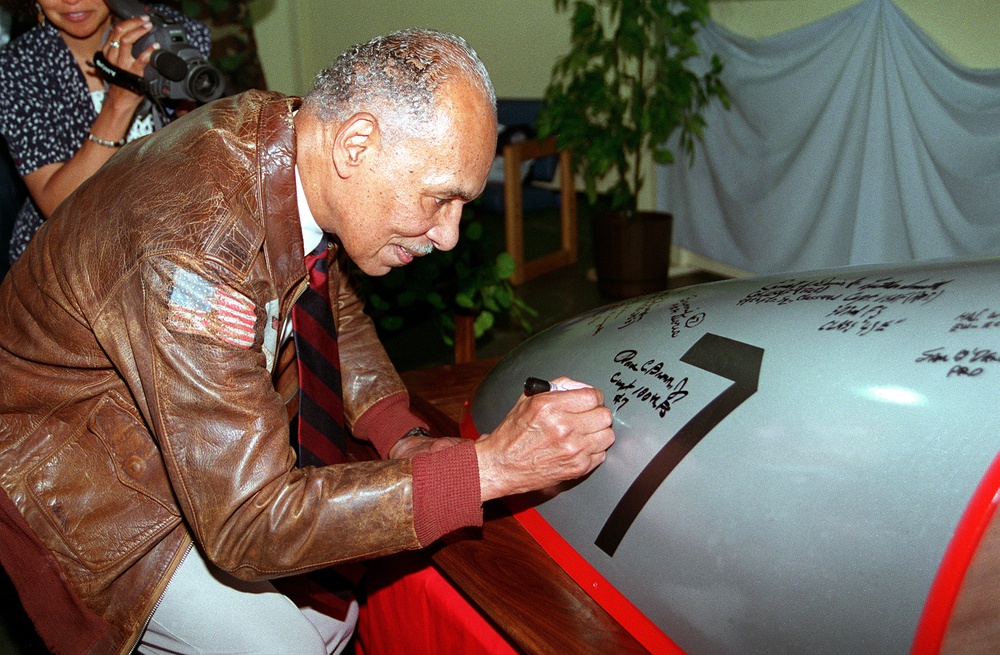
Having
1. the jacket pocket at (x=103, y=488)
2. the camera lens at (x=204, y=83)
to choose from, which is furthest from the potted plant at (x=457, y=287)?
the jacket pocket at (x=103, y=488)

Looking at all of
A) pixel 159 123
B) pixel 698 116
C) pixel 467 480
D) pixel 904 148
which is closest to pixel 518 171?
pixel 698 116

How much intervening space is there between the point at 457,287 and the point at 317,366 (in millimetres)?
1225

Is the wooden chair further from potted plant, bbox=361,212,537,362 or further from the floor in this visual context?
potted plant, bbox=361,212,537,362

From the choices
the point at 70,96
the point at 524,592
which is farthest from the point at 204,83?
the point at 524,592

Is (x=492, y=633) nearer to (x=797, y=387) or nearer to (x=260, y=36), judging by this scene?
(x=797, y=387)

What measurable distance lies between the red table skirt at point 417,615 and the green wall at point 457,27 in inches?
112

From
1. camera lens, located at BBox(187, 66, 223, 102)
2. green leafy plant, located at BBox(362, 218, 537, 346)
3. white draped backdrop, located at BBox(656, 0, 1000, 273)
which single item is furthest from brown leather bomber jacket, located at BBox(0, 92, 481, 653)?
white draped backdrop, located at BBox(656, 0, 1000, 273)

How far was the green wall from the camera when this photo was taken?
3.62 metres

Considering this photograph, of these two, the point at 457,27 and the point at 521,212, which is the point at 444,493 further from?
the point at 457,27

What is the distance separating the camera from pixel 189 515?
84 cm

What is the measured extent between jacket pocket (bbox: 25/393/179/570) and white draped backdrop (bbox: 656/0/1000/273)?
76.4 inches

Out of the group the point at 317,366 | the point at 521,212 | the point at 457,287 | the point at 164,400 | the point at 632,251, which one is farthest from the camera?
the point at 521,212

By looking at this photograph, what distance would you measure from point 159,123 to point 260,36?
4.77m

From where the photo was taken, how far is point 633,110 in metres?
3.62
